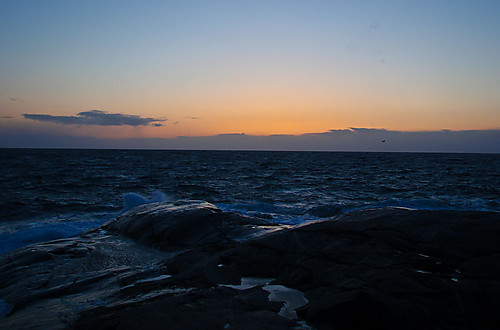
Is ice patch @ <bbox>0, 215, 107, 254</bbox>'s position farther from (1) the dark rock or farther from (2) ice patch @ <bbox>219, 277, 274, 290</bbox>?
(2) ice patch @ <bbox>219, 277, 274, 290</bbox>

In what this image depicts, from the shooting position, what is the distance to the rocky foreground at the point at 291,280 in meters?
3.04

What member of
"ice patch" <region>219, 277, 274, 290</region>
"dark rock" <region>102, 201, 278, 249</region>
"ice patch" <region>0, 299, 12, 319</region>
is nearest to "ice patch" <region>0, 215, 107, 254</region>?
"dark rock" <region>102, 201, 278, 249</region>

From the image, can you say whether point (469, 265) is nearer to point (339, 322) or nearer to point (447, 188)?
point (339, 322)

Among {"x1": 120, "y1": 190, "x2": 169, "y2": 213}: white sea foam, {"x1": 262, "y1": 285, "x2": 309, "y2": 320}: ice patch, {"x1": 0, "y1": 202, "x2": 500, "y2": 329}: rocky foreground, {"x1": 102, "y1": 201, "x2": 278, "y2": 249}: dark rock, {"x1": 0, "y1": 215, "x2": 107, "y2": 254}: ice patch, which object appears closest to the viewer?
{"x1": 0, "y1": 202, "x2": 500, "y2": 329}: rocky foreground

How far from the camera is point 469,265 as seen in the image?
3711 mm

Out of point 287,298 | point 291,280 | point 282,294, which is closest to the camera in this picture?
point 287,298

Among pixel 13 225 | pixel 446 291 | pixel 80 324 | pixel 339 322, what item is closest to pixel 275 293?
pixel 339 322

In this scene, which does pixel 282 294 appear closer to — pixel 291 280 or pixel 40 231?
pixel 291 280

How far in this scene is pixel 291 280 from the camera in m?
4.03

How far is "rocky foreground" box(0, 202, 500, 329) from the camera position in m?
3.04

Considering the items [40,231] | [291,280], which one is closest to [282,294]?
[291,280]

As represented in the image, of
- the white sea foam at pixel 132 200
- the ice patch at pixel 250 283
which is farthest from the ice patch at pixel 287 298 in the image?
the white sea foam at pixel 132 200

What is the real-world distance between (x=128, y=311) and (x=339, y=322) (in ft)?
6.88

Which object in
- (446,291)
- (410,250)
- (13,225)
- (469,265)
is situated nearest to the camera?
(446,291)
